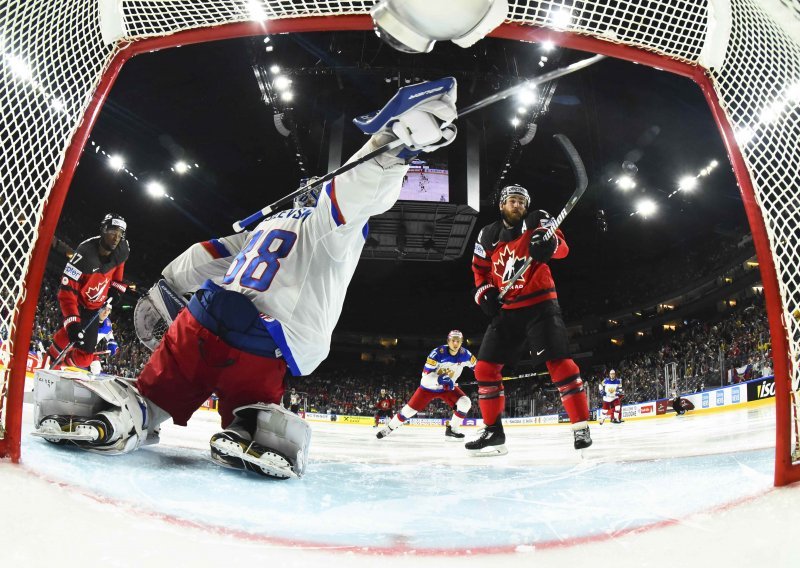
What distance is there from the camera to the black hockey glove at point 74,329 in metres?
3.82

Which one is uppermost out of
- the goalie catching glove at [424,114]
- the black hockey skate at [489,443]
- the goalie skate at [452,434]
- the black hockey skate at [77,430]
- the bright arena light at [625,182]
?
the bright arena light at [625,182]

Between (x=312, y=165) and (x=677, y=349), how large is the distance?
11355 mm

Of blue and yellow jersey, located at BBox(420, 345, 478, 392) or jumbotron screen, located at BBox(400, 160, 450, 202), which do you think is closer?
blue and yellow jersey, located at BBox(420, 345, 478, 392)

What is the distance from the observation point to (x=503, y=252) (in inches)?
115

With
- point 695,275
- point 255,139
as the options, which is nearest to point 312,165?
point 255,139

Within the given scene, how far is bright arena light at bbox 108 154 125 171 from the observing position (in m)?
11.5

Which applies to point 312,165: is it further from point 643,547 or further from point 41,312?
point 643,547

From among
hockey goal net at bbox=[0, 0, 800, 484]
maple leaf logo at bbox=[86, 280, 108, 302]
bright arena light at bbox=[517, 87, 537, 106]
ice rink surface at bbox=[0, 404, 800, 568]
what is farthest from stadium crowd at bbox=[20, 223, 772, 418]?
bright arena light at bbox=[517, 87, 537, 106]

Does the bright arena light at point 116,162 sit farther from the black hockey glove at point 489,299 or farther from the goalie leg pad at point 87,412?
the goalie leg pad at point 87,412

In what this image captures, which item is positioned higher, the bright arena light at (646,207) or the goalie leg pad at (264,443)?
the bright arena light at (646,207)

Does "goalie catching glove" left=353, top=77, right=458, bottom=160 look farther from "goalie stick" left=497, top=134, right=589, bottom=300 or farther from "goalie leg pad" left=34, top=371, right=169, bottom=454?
"goalie stick" left=497, top=134, right=589, bottom=300

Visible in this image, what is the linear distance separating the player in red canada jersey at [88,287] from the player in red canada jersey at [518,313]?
2.86 metres

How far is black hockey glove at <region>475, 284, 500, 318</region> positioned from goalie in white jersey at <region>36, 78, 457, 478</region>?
1.31m

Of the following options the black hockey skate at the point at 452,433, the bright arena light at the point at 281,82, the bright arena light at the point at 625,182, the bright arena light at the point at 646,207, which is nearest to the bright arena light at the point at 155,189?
the bright arena light at the point at 281,82
